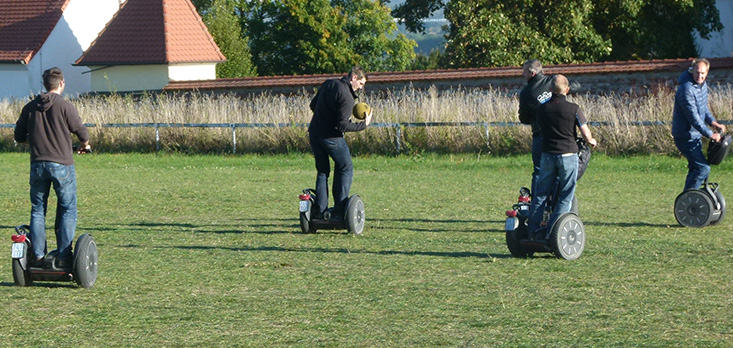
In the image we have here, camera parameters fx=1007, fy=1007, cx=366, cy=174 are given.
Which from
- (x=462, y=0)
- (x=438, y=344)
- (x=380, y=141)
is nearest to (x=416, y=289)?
(x=438, y=344)

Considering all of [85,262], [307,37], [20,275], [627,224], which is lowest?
[627,224]

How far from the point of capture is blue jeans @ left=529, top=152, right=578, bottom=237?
30.6 feet

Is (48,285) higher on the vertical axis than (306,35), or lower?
lower

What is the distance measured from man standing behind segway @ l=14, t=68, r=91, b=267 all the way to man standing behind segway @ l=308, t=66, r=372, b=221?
11.7ft

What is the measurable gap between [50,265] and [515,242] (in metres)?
4.25

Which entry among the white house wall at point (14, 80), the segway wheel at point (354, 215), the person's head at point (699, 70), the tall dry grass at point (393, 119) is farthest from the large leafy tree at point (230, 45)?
the person's head at point (699, 70)

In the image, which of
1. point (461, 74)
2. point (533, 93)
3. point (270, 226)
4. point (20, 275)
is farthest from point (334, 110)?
point (461, 74)

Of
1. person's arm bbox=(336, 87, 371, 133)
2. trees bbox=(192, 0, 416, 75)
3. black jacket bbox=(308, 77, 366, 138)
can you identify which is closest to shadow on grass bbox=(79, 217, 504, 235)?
black jacket bbox=(308, 77, 366, 138)

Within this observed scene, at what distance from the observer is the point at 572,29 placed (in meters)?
37.0

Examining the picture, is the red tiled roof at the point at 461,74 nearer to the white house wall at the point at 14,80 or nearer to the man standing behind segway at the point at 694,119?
the man standing behind segway at the point at 694,119

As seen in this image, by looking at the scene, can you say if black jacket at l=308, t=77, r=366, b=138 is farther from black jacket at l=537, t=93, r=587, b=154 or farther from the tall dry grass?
the tall dry grass

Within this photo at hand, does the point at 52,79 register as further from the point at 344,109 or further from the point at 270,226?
the point at 270,226

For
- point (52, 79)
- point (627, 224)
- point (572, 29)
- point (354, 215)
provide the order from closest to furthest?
point (52, 79) < point (354, 215) < point (627, 224) < point (572, 29)

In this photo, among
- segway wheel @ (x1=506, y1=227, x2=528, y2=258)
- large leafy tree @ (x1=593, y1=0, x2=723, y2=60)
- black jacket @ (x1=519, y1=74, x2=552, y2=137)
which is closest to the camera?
segway wheel @ (x1=506, y1=227, x2=528, y2=258)
